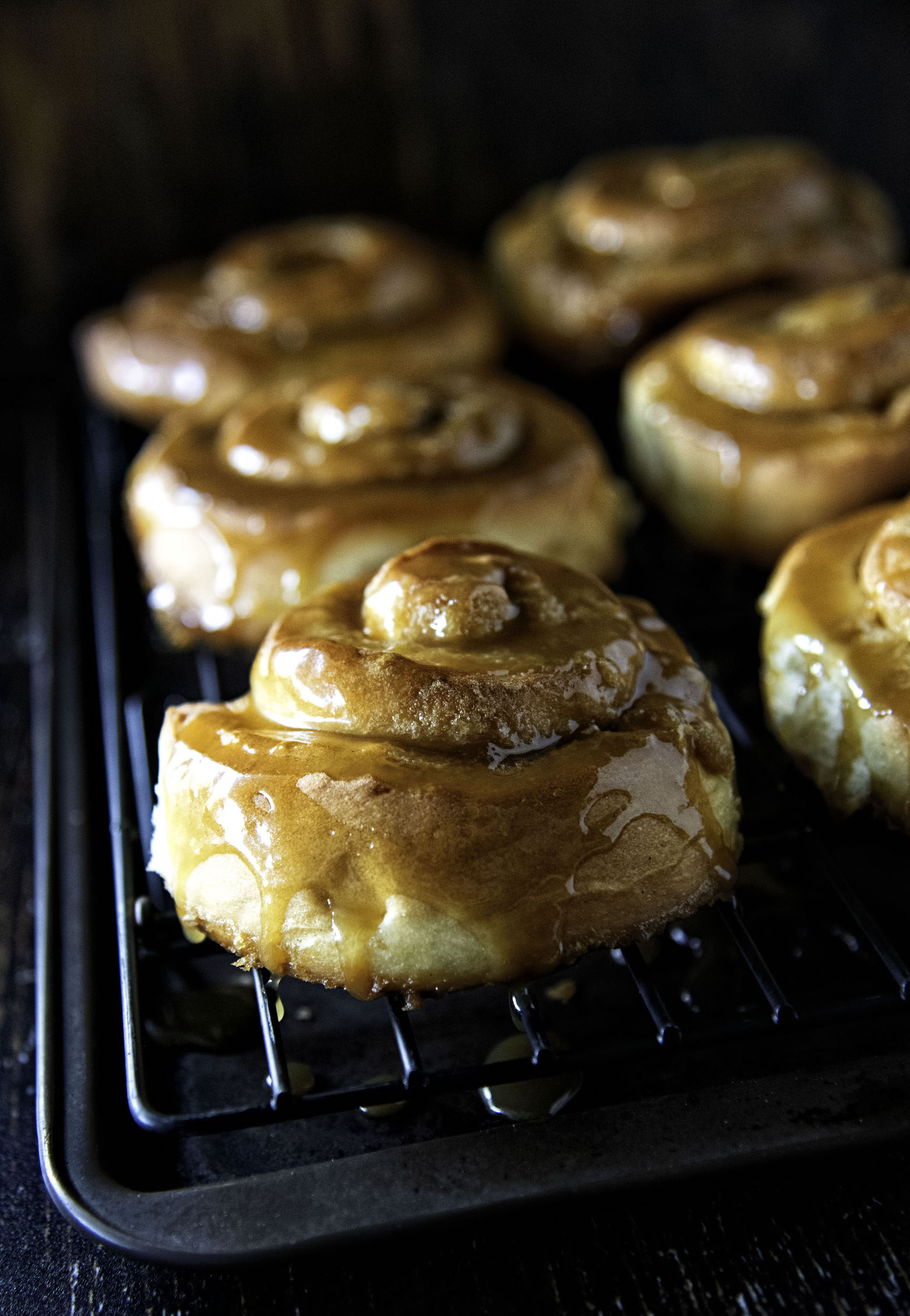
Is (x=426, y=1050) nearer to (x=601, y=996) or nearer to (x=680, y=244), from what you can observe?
(x=601, y=996)

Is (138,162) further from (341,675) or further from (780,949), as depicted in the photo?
(780,949)

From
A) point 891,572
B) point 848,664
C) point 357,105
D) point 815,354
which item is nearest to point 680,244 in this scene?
point 815,354

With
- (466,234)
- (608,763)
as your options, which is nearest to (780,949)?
(608,763)

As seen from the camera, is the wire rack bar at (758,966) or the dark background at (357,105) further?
the dark background at (357,105)

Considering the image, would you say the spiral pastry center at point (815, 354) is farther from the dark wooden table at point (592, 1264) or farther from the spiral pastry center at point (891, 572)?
the dark wooden table at point (592, 1264)

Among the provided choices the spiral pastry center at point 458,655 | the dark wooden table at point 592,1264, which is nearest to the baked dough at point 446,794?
the spiral pastry center at point 458,655

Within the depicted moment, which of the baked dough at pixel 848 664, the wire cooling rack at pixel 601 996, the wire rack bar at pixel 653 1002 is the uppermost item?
the baked dough at pixel 848 664
